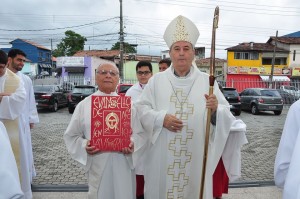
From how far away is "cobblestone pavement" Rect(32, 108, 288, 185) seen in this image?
555 centimetres

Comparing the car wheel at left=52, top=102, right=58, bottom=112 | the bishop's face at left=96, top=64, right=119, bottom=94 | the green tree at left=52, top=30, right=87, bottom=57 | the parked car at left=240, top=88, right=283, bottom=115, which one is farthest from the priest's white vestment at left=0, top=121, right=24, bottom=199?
the green tree at left=52, top=30, right=87, bottom=57

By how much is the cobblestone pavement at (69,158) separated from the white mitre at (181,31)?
3290 mm

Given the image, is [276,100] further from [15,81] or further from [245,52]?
[245,52]

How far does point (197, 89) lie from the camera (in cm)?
298

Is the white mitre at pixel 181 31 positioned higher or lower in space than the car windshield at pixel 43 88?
higher

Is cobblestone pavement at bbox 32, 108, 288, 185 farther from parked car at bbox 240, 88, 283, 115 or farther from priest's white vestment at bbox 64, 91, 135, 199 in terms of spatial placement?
parked car at bbox 240, 88, 283, 115

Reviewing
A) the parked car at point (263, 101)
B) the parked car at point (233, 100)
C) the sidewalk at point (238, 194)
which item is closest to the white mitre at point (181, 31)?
the sidewalk at point (238, 194)

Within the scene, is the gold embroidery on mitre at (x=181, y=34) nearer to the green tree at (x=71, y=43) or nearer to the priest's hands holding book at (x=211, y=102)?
the priest's hands holding book at (x=211, y=102)

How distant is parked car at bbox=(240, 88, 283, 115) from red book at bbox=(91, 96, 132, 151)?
15.5 metres

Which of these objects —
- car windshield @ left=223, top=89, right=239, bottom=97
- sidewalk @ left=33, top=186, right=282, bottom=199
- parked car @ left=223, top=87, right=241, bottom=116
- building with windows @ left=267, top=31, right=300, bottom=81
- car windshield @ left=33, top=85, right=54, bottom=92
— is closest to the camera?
sidewalk @ left=33, top=186, right=282, bottom=199

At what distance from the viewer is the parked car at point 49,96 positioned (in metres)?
16.6

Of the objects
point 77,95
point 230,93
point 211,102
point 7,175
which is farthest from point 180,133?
point 77,95

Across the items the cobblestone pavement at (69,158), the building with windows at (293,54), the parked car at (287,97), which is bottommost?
the cobblestone pavement at (69,158)

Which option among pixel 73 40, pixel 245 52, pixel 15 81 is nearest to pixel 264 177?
pixel 15 81
